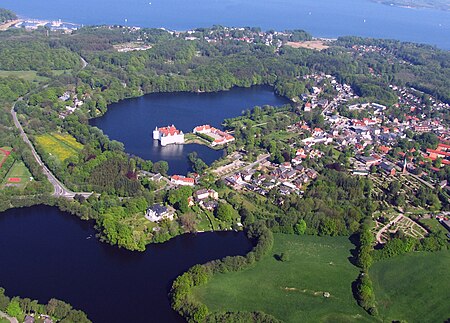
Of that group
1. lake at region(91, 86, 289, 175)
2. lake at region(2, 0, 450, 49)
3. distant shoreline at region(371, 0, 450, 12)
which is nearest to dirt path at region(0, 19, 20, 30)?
lake at region(2, 0, 450, 49)

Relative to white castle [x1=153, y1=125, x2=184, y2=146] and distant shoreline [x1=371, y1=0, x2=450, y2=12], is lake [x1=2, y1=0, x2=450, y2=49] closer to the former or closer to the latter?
distant shoreline [x1=371, y1=0, x2=450, y2=12]

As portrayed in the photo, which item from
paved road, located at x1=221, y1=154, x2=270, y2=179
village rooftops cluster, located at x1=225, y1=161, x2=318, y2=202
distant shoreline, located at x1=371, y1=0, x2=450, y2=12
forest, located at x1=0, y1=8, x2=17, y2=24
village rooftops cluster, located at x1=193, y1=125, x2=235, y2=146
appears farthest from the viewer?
distant shoreline, located at x1=371, y1=0, x2=450, y2=12

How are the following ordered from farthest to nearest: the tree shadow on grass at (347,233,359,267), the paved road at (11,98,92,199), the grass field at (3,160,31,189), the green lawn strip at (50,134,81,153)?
the green lawn strip at (50,134,81,153) → the grass field at (3,160,31,189) → the paved road at (11,98,92,199) → the tree shadow on grass at (347,233,359,267)

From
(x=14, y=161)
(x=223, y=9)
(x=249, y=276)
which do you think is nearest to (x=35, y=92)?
(x=14, y=161)

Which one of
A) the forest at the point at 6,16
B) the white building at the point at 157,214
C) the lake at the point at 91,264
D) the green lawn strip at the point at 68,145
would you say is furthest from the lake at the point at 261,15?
the lake at the point at 91,264

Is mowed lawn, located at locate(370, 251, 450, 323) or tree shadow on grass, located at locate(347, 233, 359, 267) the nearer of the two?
mowed lawn, located at locate(370, 251, 450, 323)

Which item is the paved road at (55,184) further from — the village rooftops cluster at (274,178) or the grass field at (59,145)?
the village rooftops cluster at (274,178)

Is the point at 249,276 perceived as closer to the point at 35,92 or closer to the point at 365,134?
the point at 365,134
